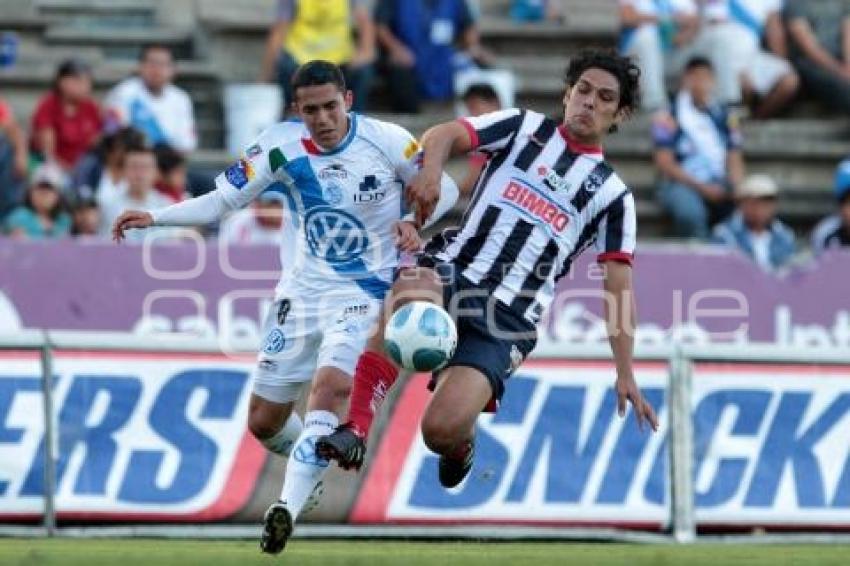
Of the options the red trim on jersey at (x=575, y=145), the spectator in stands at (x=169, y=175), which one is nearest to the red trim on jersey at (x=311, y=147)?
the red trim on jersey at (x=575, y=145)

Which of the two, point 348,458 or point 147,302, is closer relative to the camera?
point 348,458

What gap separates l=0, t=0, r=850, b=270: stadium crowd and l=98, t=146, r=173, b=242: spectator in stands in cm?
1

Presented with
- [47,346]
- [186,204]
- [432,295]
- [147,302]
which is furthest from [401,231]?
[147,302]

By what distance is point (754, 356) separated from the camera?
45.3 ft

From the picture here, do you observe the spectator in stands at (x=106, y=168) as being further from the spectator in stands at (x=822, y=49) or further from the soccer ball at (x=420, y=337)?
the spectator in stands at (x=822, y=49)

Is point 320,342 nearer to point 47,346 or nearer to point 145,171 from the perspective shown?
point 47,346

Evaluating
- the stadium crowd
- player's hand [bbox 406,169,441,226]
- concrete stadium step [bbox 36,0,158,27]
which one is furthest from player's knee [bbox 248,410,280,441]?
concrete stadium step [bbox 36,0,158,27]

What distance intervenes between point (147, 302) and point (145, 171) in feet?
3.33

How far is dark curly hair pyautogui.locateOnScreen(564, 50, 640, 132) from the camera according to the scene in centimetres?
1107

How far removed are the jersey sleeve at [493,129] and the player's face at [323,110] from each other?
64cm

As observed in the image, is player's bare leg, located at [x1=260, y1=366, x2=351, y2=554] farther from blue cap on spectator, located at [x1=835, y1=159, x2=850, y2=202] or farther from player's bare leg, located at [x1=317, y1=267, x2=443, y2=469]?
blue cap on spectator, located at [x1=835, y1=159, x2=850, y2=202]

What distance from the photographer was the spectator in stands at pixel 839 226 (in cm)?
1814

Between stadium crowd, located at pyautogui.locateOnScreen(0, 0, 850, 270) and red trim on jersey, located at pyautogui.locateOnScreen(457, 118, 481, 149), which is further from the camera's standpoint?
stadium crowd, located at pyautogui.locateOnScreen(0, 0, 850, 270)

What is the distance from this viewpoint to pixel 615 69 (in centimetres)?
1108
